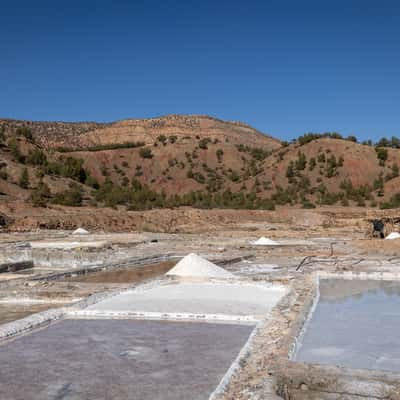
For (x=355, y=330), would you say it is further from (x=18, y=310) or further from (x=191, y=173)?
(x=191, y=173)

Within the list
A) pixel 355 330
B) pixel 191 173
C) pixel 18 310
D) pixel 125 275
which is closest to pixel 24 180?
pixel 191 173

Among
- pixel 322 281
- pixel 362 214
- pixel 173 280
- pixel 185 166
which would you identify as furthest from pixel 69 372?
pixel 185 166

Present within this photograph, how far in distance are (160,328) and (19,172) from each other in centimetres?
3165

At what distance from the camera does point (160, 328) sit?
5164 millimetres

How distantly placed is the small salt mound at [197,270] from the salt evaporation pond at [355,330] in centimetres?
189

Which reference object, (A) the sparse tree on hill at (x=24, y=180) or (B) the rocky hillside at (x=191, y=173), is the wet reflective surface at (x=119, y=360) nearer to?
(B) the rocky hillside at (x=191, y=173)

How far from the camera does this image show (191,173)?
Answer: 49.8m

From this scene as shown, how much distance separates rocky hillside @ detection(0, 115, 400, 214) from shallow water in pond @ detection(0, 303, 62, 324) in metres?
21.9

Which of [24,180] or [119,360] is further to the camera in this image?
[24,180]

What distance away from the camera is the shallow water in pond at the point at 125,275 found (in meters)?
9.05

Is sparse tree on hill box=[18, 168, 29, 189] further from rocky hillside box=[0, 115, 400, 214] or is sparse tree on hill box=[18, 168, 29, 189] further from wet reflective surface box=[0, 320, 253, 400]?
wet reflective surface box=[0, 320, 253, 400]

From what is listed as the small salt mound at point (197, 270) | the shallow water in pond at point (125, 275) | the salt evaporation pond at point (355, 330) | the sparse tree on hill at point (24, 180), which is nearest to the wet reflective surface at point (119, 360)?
the salt evaporation pond at point (355, 330)

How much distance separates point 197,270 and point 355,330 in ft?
13.6

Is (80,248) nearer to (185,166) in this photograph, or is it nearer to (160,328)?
(160,328)
